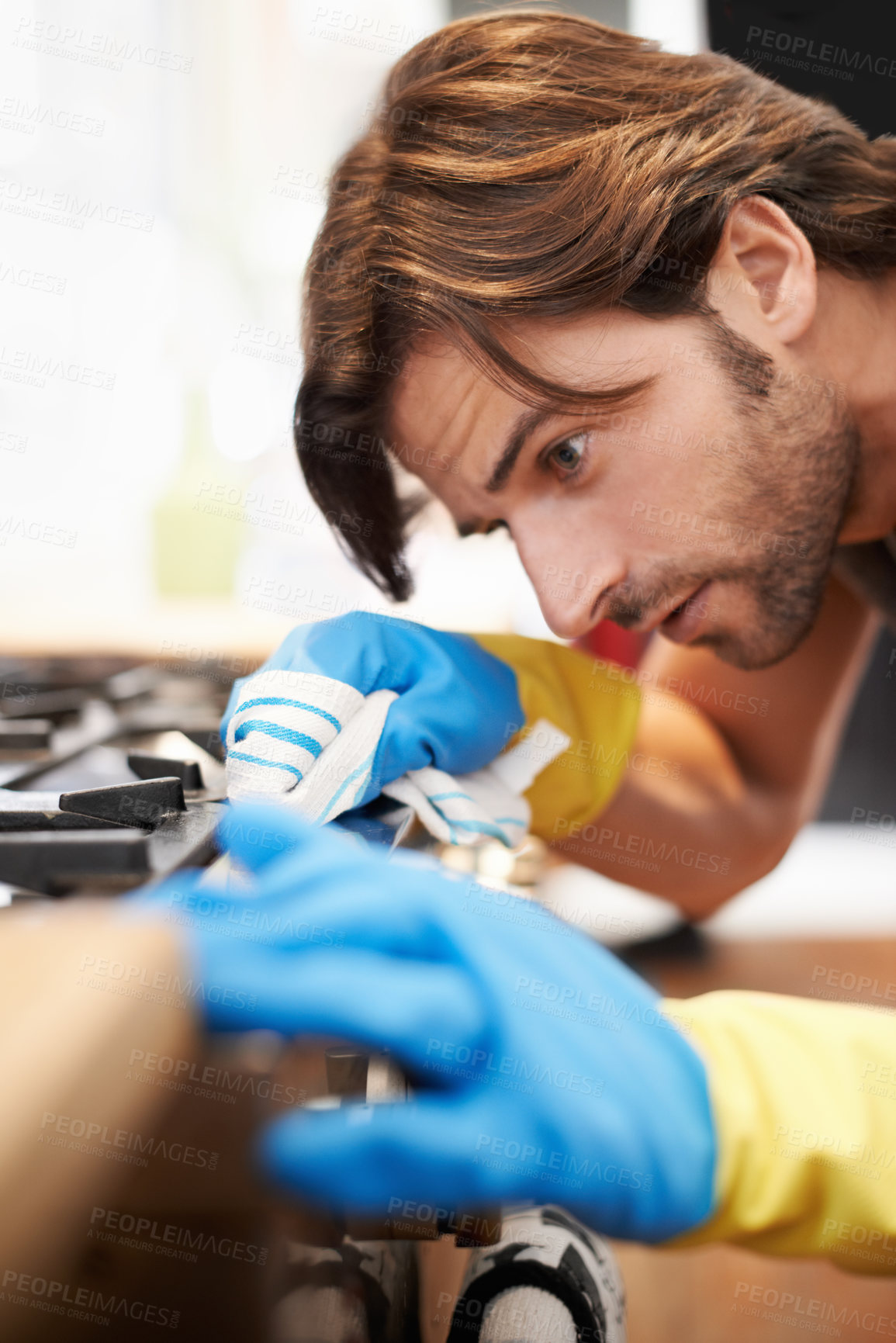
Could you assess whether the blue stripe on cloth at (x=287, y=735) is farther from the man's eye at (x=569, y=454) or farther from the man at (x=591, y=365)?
the man's eye at (x=569, y=454)

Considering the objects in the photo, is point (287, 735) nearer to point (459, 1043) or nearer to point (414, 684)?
point (414, 684)

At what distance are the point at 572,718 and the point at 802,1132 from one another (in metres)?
0.49

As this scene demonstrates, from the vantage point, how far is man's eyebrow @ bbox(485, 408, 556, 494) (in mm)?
699

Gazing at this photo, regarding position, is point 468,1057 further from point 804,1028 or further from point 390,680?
point 390,680

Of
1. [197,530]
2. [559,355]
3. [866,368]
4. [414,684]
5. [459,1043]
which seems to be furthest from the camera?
[197,530]

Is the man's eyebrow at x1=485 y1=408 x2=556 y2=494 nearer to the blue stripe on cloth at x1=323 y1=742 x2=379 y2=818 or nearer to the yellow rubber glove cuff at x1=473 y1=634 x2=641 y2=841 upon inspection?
the yellow rubber glove cuff at x1=473 y1=634 x2=641 y2=841

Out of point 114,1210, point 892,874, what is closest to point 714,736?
point 114,1210

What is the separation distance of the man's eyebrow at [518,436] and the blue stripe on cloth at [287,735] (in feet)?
1.08

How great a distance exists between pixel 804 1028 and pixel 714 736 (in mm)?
800

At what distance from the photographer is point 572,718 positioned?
769 millimetres

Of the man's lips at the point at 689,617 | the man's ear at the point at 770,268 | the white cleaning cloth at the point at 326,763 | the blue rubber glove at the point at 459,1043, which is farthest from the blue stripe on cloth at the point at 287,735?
the man's ear at the point at 770,268

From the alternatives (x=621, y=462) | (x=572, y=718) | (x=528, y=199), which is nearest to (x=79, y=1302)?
(x=572, y=718)

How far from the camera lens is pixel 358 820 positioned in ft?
1.71

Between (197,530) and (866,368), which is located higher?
(866,368)
